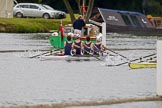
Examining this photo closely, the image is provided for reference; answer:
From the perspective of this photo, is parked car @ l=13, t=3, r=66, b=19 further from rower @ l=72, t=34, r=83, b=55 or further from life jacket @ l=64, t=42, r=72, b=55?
life jacket @ l=64, t=42, r=72, b=55

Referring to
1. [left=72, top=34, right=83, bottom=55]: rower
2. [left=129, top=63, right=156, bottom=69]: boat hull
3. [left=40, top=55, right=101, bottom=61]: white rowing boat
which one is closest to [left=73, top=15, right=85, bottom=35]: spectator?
[left=40, top=55, right=101, bottom=61]: white rowing boat

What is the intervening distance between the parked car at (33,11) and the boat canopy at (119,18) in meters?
6.62

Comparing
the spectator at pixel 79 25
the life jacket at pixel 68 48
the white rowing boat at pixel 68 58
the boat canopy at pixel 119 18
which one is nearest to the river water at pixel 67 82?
the white rowing boat at pixel 68 58

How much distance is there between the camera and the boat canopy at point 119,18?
6044 centimetres

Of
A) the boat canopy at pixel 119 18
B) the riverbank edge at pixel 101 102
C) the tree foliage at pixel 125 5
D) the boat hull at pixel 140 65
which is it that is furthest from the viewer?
the tree foliage at pixel 125 5

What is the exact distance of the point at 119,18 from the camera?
6303 centimetres

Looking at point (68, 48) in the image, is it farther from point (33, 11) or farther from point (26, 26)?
point (33, 11)

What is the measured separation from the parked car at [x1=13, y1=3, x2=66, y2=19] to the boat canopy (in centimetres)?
662

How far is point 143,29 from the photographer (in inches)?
2574

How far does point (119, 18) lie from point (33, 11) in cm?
946

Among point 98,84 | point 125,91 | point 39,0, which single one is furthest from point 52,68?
point 39,0

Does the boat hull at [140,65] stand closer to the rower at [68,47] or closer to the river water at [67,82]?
the river water at [67,82]

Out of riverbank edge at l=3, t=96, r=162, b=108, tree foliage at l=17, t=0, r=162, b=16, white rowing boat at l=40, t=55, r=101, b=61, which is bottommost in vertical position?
riverbank edge at l=3, t=96, r=162, b=108

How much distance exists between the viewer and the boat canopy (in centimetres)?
6044
